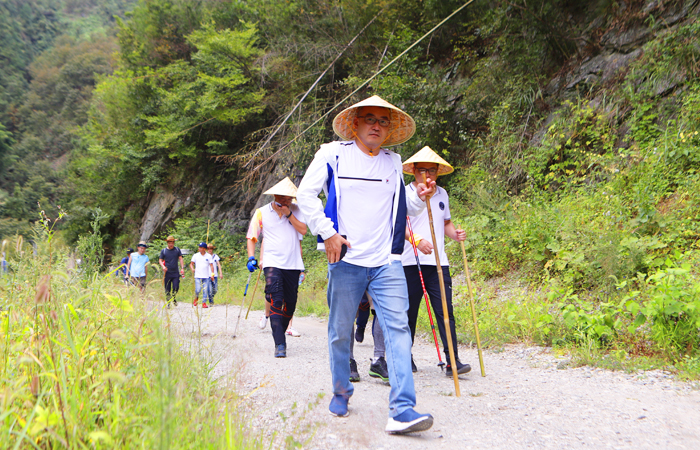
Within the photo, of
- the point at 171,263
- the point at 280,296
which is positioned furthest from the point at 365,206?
the point at 171,263

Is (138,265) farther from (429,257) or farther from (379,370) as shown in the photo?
(429,257)

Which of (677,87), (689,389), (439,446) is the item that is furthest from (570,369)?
(677,87)

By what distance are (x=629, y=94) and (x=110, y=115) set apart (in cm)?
2662

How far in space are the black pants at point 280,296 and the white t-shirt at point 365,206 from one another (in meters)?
2.81

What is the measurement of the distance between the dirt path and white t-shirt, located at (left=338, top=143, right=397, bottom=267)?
106cm

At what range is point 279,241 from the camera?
625 centimetres

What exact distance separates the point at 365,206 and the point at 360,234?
22 cm

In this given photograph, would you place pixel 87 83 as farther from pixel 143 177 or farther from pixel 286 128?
pixel 286 128

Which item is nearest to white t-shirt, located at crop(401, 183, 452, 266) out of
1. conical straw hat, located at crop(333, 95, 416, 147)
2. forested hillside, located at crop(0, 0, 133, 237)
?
conical straw hat, located at crop(333, 95, 416, 147)

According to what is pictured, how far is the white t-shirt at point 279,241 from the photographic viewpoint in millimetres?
6176

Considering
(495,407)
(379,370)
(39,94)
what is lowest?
(495,407)

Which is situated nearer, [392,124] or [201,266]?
[392,124]

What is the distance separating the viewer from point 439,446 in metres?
2.90

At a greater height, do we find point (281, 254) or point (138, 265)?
point (138, 265)
